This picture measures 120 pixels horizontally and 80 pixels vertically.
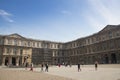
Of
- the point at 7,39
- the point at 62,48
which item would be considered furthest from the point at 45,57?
the point at 7,39

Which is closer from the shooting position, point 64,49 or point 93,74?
point 93,74

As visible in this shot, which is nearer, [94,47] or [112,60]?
[112,60]

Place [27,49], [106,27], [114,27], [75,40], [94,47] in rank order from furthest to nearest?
[75,40] → [27,49] → [94,47] → [106,27] → [114,27]

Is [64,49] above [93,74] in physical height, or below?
above

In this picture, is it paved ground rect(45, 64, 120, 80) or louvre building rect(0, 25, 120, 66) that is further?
louvre building rect(0, 25, 120, 66)

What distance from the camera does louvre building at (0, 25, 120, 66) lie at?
5750cm

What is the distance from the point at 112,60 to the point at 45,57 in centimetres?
3558

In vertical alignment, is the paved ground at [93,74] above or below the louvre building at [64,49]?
below

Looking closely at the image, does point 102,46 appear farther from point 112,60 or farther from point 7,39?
point 7,39

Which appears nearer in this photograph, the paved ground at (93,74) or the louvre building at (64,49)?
the paved ground at (93,74)

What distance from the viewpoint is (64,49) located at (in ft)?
289

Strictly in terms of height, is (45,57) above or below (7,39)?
below

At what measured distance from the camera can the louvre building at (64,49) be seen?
2264 inches

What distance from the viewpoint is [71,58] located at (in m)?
82.2
